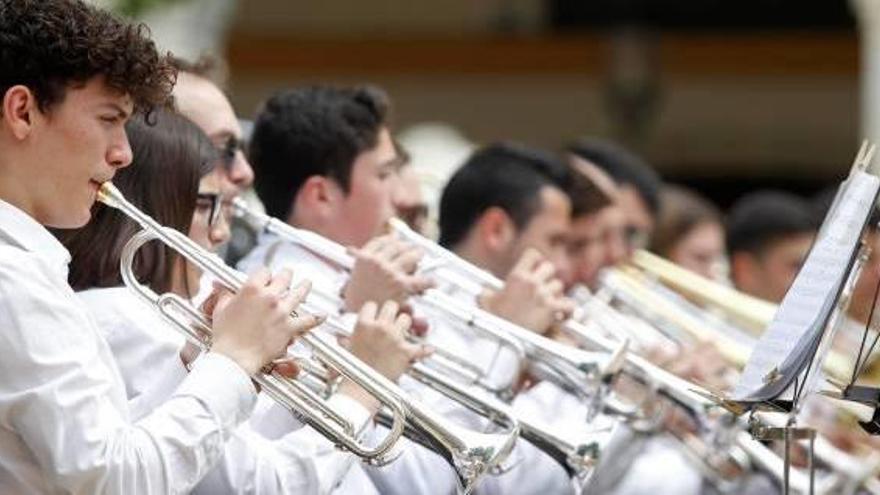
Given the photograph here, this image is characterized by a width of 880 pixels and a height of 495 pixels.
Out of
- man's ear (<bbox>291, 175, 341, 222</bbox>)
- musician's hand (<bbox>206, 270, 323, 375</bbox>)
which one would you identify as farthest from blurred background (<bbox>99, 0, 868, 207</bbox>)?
musician's hand (<bbox>206, 270, 323, 375</bbox>)

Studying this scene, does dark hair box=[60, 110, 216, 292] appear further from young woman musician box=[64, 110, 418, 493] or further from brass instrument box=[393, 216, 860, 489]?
brass instrument box=[393, 216, 860, 489]

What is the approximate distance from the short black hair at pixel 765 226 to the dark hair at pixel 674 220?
15 cm

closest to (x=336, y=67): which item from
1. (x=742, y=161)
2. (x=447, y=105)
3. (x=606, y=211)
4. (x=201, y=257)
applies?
(x=447, y=105)

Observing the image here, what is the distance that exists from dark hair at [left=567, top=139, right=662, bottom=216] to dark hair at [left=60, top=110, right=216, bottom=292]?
167 inches

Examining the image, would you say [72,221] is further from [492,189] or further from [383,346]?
[492,189]

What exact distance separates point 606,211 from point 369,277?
263 centimetres

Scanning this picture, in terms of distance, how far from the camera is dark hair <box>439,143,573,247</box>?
772 cm

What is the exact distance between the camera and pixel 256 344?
4.48 metres

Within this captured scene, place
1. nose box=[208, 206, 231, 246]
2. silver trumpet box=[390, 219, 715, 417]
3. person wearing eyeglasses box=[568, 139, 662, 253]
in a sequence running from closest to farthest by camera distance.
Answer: nose box=[208, 206, 231, 246] < silver trumpet box=[390, 219, 715, 417] < person wearing eyeglasses box=[568, 139, 662, 253]

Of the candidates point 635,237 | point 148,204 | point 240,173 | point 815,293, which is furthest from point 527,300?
point 635,237

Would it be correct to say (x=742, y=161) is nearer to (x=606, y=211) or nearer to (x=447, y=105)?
(x=447, y=105)

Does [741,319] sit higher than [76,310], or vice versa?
[76,310]

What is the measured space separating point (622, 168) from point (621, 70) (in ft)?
33.2

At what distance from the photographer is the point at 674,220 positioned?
34.2ft
